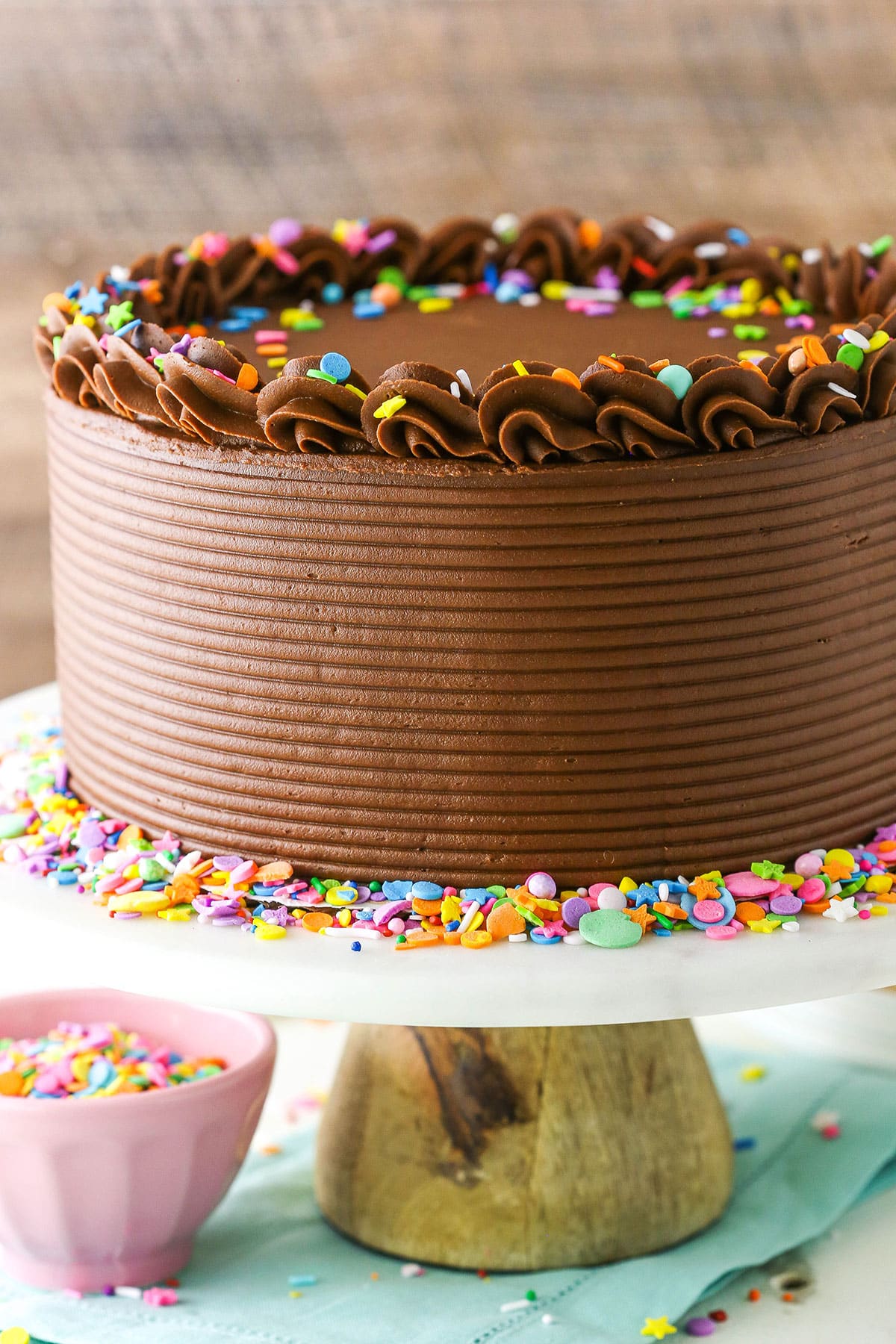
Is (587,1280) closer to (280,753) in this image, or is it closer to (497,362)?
(280,753)

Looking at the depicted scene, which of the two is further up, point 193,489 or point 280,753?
point 193,489

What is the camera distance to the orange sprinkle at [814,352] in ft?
4.70

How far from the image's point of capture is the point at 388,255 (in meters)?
2.16

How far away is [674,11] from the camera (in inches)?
107

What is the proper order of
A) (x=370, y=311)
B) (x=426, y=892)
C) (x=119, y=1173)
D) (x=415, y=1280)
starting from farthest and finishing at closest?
(x=370, y=311), (x=415, y=1280), (x=119, y=1173), (x=426, y=892)

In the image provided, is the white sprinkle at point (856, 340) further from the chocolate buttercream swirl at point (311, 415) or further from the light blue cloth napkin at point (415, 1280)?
the light blue cloth napkin at point (415, 1280)

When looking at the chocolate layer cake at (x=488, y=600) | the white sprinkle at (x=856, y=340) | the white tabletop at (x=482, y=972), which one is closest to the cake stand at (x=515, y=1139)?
the white tabletop at (x=482, y=972)

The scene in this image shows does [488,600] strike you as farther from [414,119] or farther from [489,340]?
[414,119]

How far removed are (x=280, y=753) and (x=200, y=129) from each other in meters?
1.75

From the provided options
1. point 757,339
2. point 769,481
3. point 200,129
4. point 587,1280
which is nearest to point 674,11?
point 200,129

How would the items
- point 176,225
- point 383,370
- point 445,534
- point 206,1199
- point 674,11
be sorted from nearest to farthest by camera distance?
point 445,534 < point 383,370 < point 206,1199 < point 674,11 < point 176,225

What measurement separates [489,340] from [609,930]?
681mm

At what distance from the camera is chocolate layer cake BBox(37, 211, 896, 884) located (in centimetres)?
136

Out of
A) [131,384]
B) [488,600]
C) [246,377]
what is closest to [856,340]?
[488,600]
